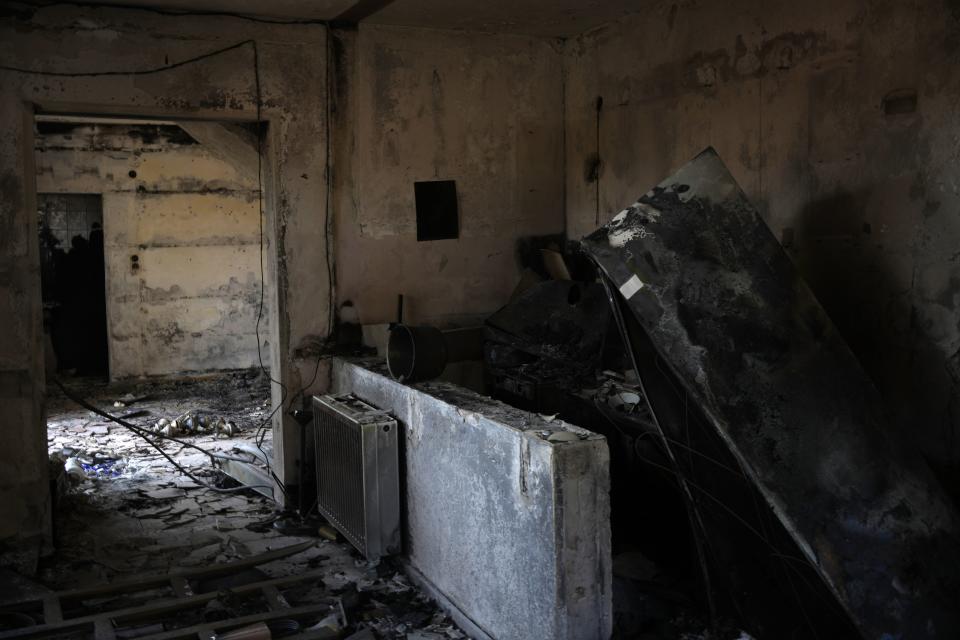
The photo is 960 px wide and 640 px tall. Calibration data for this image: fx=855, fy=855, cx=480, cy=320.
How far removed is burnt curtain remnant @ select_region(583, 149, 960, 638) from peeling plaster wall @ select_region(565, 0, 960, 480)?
1.27 feet

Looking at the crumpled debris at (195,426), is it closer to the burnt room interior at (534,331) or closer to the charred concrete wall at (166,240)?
the burnt room interior at (534,331)

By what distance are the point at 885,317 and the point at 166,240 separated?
309 inches

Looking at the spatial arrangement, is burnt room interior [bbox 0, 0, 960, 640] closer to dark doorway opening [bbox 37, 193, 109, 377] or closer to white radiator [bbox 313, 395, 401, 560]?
white radiator [bbox 313, 395, 401, 560]

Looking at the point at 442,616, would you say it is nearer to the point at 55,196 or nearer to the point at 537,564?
the point at 537,564

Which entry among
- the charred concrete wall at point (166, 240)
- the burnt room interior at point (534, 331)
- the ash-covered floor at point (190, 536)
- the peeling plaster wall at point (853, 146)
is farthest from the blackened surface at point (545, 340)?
the charred concrete wall at point (166, 240)

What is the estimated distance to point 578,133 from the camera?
5.68 meters

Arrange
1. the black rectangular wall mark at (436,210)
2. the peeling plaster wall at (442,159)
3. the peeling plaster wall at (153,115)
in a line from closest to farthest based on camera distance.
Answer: the peeling plaster wall at (153,115) < the peeling plaster wall at (442,159) < the black rectangular wall mark at (436,210)

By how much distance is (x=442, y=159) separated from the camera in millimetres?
5496

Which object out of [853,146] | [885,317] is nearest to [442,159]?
[853,146]

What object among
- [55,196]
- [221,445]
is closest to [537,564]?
[221,445]

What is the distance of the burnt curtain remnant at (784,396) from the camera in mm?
2971

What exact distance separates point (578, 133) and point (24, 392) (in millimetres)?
3649

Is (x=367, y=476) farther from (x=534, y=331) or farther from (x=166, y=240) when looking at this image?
(x=166, y=240)

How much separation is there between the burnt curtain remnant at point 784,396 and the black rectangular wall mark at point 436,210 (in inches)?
83.8
